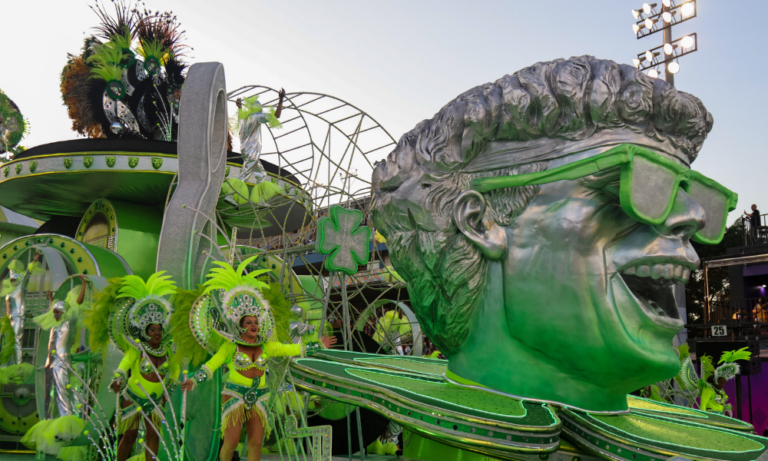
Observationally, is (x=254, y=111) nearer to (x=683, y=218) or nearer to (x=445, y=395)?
(x=445, y=395)

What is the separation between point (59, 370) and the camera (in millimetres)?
5312

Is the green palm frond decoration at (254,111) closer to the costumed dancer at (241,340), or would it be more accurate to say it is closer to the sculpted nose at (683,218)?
the costumed dancer at (241,340)

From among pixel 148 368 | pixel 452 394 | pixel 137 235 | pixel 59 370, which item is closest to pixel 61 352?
pixel 59 370

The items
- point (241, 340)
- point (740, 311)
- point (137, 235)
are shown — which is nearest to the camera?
point (241, 340)

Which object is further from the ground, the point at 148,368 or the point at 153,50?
the point at 153,50

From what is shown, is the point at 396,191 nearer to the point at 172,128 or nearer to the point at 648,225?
the point at 648,225

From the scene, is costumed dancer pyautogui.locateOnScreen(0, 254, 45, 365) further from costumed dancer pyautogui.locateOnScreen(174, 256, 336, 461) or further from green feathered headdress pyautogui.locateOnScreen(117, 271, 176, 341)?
costumed dancer pyautogui.locateOnScreen(174, 256, 336, 461)

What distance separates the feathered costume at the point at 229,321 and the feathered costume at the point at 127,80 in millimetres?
6050

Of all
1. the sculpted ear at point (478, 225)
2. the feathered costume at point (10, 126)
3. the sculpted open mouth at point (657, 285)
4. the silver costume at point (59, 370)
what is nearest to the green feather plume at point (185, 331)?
the sculpted ear at point (478, 225)

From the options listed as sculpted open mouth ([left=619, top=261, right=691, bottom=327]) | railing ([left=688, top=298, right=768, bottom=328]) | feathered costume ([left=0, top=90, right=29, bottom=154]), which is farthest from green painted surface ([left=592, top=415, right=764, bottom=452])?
railing ([left=688, top=298, right=768, bottom=328])

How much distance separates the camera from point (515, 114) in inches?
68.5

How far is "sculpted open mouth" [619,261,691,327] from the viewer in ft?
5.46

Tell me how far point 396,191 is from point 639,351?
0.88m

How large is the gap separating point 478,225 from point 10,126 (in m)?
11.5
